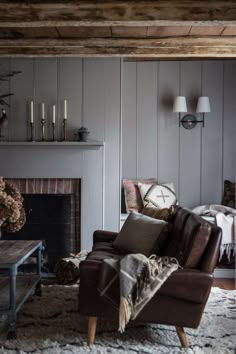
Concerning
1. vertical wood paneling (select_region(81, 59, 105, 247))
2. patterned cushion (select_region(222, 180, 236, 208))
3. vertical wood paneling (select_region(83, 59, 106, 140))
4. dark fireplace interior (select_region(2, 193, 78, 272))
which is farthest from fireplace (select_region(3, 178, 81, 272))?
patterned cushion (select_region(222, 180, 236, 208))

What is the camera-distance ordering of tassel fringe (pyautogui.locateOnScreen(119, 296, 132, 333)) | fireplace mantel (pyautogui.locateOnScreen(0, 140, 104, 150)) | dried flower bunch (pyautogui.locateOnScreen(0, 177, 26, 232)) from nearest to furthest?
1. tassel fringe (pyautogui.locateOnScreen(119, 296, 132, 333))
2. dried flower bunch (pyautogui.locateOnScreen(0, 177, 26, 232))
3. fireplace mantel (pyautogui.locateOnScreen(0, 140, 104, 150))

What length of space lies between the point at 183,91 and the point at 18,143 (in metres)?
2.19

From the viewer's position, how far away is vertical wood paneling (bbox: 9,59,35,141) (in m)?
4.94

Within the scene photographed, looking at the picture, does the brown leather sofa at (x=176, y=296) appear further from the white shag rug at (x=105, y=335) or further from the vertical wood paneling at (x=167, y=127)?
the vertical wood paneling at (x=167, y=127)

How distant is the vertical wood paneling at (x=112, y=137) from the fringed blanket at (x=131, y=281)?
2192 mm

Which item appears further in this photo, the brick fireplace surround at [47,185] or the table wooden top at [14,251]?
the brick fireplace surround at [47,185]

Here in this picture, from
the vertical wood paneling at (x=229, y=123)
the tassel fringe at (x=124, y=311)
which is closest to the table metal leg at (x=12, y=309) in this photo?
the tassel fringe at (x=124, y=311)

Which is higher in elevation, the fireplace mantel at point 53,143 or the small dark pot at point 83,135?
the small dark pot at point 83,135

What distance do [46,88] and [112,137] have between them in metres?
0.93

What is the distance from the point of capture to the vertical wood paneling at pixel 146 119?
5566 millimetres

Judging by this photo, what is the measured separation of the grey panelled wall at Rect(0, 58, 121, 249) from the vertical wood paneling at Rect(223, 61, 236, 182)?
1.51 meters

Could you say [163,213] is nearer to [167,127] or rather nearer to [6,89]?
[167,127]

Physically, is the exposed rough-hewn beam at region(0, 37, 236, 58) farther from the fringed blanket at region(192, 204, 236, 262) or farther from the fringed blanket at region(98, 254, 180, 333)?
the fringed blanket at region(98, 254, 180, 333)

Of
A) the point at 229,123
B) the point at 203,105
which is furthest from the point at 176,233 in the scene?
the point at 229,123
